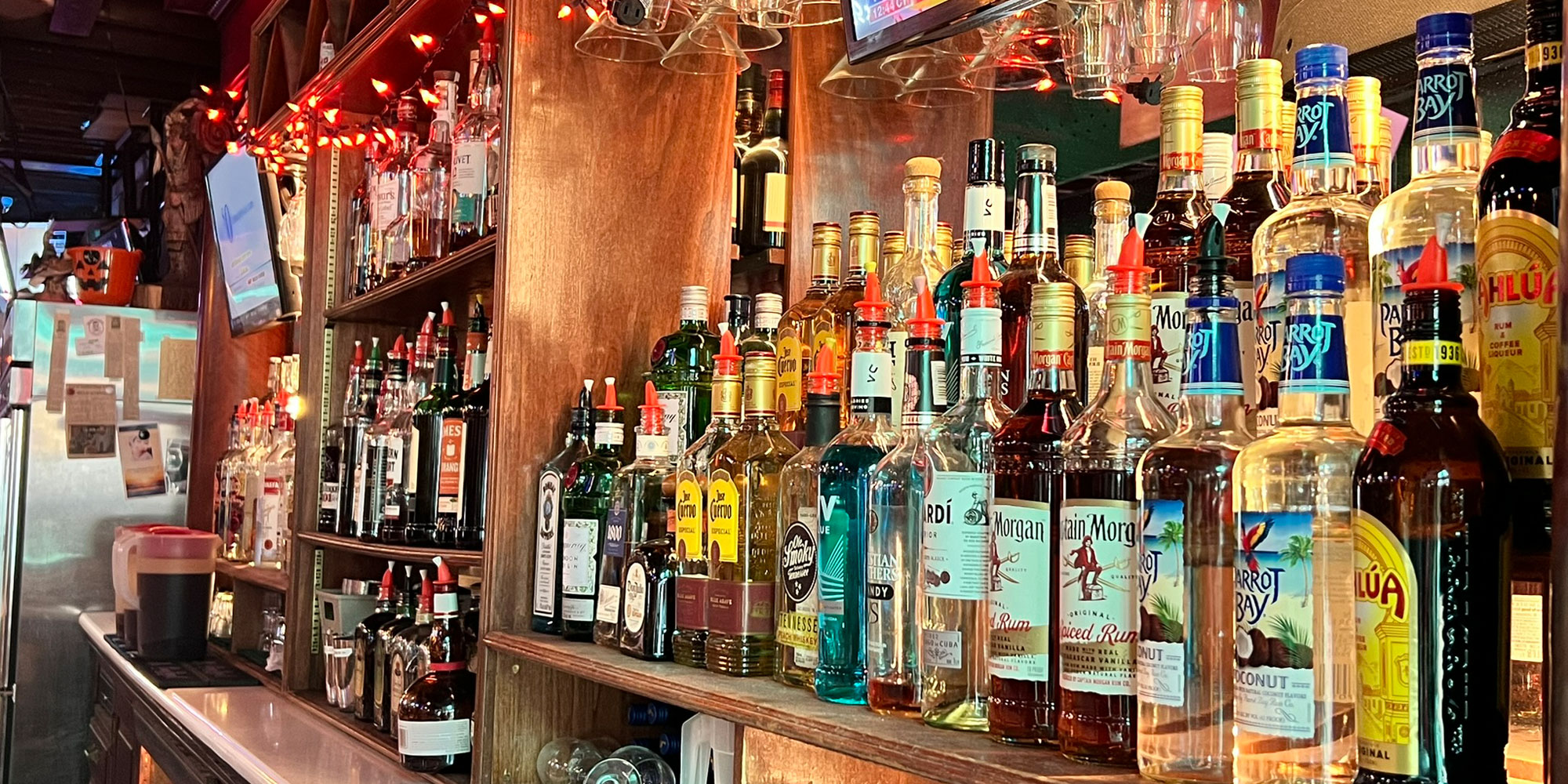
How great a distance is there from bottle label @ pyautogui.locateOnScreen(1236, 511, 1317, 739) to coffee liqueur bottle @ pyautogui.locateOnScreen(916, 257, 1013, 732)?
30 centimetres

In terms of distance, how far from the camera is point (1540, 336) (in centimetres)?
81

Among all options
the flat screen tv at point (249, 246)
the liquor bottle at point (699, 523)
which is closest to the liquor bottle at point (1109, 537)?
the liquor bottle at point (699, 523)

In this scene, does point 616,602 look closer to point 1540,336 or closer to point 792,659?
point 792,659

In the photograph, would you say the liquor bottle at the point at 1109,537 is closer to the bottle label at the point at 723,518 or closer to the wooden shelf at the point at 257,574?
the bottle label at the point at 723,518

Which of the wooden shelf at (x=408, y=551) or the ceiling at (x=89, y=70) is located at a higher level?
the ceiling at (x=89, y=70)

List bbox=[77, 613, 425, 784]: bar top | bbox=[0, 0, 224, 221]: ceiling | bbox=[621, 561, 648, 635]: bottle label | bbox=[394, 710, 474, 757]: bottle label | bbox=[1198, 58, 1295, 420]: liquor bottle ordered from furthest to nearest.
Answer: bbox=[0, 0, 224, 221]: ceiling < bbox=[77, 613, 425, 784]: bar top < bbox=[394, 710, 474, 757]: bottle label < bbox=[621, 561, 648, 635]: bottle label < bbox=[1198, 58, 1295, 420]: liquor bottle

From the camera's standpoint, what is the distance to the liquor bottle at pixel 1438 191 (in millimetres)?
859

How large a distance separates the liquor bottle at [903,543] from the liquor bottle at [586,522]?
704 millimetres

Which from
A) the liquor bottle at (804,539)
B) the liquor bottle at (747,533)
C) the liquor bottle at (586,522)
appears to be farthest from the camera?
the liquor bottle at (586,522)

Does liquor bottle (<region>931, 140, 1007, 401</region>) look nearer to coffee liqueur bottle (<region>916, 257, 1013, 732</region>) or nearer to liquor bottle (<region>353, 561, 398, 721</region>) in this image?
coffee liqueur bottle (<region>916, 257, 1013, 732</region>)

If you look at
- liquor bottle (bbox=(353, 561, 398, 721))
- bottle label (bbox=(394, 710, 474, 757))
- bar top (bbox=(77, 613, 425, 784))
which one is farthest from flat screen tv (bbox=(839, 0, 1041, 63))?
liquor bottle (bbox=(353, 561, 398, 721))

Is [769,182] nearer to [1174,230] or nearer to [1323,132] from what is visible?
[1174,230]

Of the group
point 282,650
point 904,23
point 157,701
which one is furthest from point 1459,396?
point 157,701

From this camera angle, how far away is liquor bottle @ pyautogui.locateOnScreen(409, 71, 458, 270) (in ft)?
8.73
